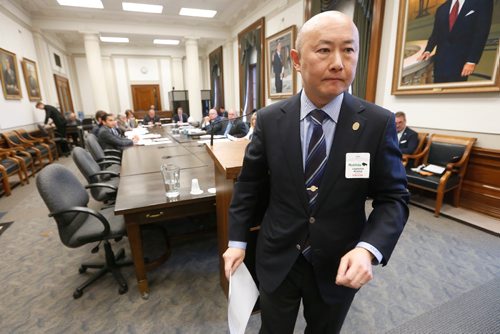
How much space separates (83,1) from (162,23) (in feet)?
7.74

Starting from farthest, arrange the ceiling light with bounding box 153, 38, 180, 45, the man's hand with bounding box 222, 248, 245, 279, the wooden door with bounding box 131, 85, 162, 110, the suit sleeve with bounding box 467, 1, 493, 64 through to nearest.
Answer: the wooden door with bounding box 131, 85, 162, 110, the ceiling light with bounding box 153, 38, 180, 45, the suit sleeve with bounding box 467, 1, 493, 64, the man's hand with bounding box 222, 248, 245, 279

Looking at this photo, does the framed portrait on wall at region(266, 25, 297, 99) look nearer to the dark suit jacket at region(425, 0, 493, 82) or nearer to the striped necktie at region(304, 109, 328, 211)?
the dark suit jacket at region(425, 0, 493, 82)

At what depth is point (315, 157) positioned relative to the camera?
0.79 m

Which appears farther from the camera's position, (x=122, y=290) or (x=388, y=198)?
(x=122, y=290)

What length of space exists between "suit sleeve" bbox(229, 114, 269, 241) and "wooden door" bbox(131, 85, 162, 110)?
12688 mm

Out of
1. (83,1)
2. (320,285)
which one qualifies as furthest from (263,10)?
(320,285)

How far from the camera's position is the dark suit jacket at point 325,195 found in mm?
738

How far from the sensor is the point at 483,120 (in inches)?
112

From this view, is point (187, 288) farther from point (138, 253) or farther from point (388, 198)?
point (388, 198)

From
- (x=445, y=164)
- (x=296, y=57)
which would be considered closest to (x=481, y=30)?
(x=445, y=164)

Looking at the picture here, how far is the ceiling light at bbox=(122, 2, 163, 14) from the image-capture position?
7042mm

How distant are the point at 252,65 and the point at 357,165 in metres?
7.70

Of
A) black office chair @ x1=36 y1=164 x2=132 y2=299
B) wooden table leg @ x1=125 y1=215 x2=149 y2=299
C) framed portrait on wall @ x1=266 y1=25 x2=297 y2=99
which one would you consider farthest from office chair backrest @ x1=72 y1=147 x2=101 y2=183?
framed portrait on wall @ x1=266 y1=25 x2=297 y2=99

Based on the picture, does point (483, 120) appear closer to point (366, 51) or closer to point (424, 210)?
point (424, 210)
